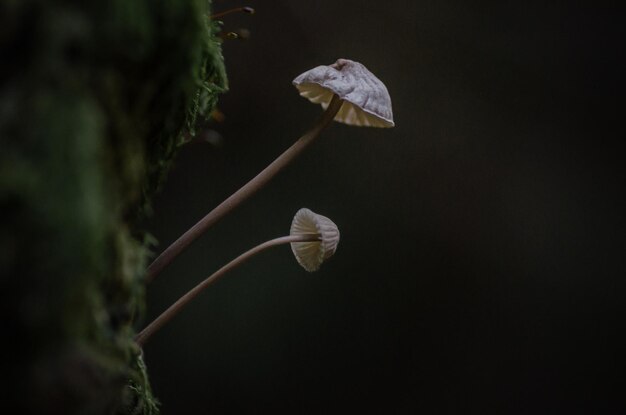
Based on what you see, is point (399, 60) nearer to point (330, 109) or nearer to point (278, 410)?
point (278, 410)

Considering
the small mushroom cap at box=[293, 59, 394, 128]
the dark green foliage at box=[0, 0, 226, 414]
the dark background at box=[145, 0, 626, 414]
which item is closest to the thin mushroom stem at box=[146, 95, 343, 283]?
the small mushroom cap at box=[293, 59, 394, 128]

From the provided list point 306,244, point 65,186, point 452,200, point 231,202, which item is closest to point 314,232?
point 306,244

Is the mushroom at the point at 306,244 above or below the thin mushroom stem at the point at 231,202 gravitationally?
below

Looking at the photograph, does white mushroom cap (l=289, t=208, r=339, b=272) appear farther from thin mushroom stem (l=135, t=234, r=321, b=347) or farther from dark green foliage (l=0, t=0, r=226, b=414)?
dark green foliage (l=0, t=0, r=226, b=414)

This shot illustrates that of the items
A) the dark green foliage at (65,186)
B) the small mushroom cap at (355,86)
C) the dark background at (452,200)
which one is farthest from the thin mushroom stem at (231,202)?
the dark background at (452,200)

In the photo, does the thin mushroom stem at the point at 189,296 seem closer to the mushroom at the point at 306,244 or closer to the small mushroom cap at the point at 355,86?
the mushroom at the point at 306,244

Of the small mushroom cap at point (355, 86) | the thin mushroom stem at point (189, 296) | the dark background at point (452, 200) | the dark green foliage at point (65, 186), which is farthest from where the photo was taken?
the dark background at point (452, 200)

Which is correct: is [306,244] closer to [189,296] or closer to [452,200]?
[189,296]
